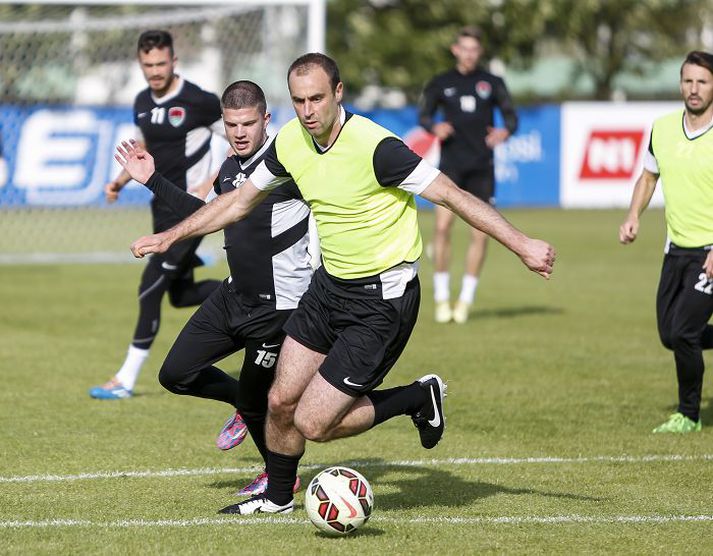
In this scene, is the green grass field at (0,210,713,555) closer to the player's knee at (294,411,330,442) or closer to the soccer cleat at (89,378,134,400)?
the soccer cleat at (89,378,134,400)

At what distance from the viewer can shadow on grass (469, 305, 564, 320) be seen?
47.8ft

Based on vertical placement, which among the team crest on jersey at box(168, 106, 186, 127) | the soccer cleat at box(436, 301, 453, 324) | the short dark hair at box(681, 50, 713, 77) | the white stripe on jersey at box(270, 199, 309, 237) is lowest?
the soccer cleat at box(436, 301, 453, 324)

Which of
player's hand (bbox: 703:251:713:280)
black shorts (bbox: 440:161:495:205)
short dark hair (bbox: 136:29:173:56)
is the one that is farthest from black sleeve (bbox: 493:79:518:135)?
player's hand (bbox: 703:251:713:280)

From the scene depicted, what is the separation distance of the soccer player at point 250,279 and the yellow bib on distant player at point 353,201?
1.88 feet

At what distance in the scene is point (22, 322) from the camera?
14.2m

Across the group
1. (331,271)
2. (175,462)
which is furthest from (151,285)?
(331,271)

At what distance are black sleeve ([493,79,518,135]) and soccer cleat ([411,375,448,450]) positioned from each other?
25.3 ft

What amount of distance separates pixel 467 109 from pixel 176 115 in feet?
16.4

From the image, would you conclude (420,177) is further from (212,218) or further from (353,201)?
(212,218)

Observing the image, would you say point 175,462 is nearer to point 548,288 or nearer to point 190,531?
point 190,531

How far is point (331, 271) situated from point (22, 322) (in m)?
8.51

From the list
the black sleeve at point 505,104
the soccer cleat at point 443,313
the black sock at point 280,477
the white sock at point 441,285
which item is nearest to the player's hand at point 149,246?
the black sock at point 280,477

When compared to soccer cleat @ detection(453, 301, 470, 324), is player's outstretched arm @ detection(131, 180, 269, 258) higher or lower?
higher

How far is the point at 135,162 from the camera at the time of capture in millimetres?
6871
